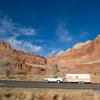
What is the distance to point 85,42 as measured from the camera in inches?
7515

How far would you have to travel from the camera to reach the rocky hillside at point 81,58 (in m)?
162

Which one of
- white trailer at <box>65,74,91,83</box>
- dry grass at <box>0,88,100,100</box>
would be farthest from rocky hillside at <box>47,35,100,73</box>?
dry grass at <box>0,88,100,100</box>

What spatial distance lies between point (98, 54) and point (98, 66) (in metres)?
16.6

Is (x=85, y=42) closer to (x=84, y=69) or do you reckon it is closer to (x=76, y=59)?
(x=76, y=59)

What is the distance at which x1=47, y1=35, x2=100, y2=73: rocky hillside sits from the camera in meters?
162

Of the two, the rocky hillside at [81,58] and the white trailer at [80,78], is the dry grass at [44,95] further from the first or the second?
the rocky hillside at [81,58]

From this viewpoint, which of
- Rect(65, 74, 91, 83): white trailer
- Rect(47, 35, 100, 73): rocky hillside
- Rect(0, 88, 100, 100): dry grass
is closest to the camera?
Rect(0, 88, 100, 100): dry grass

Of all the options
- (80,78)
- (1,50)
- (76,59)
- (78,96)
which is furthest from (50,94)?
(1,50)

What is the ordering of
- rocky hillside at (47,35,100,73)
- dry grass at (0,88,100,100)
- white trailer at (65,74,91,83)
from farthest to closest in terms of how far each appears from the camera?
rocky hillside at (47,35,100,73) < white trailer at (65,74,91,83) < dry grass at (0,88,100,100)

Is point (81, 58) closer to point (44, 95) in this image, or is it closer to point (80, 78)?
point (80, 78)

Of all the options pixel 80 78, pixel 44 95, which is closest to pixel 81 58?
pixel 80 78

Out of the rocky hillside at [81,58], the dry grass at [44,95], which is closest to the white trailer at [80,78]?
the dry grass at [44,95]

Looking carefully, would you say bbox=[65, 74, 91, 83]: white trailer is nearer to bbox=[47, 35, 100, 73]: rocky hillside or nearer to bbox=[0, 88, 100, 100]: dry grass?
bbox=[0, 88, 100, 100]: dry grass

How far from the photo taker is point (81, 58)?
595 ft
